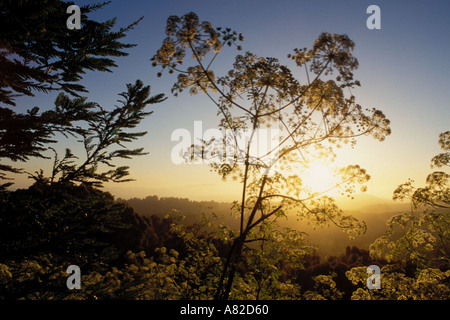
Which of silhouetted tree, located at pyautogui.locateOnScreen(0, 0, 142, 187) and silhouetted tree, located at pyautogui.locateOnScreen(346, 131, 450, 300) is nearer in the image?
silhouetted tree, located at pyautogui.locateOnScreen(0, 0, 142, 187)

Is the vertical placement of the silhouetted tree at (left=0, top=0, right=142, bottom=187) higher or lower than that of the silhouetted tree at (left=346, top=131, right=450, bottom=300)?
higher

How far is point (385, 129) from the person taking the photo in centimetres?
697

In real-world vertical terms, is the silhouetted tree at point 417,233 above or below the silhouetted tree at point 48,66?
below

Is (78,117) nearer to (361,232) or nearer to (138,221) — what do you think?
(361,232)

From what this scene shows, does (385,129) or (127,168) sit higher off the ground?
(385,129)

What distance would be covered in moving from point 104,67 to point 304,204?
23.3 ft

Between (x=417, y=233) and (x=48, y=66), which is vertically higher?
(x=48, y=66)

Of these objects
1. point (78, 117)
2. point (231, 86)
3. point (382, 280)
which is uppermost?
point (231, 86)

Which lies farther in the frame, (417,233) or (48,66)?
(417,233)

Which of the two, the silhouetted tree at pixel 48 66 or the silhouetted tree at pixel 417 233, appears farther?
the silhouetted tree at pixel 417 233
